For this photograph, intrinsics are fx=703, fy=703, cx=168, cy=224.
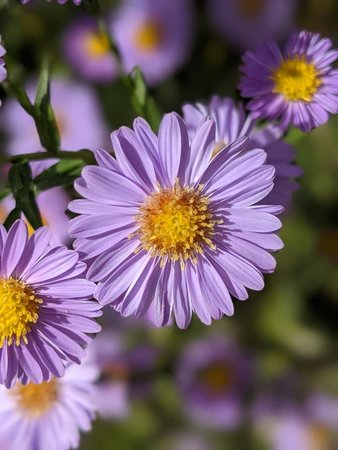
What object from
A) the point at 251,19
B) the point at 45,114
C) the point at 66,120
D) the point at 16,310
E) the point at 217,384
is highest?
the point at 251,19

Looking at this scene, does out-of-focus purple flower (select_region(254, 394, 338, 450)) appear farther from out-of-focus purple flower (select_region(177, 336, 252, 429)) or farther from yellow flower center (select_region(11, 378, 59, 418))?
yellow flower center (select_region(11, 378, 59, 418))

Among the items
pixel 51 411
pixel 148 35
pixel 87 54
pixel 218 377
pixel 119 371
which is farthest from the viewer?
pixel 148 35

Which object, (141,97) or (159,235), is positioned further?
(141,97)

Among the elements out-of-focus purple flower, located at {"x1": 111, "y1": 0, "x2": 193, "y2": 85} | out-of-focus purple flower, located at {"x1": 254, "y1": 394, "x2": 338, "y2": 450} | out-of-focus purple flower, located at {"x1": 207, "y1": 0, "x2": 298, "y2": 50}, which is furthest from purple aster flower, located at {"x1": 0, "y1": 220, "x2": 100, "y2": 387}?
out-of-focus purple flower, located at {"x1": 207, "y1": 0, "x2": 298, "y2": 50}

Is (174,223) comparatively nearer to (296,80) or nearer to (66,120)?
(296,80)

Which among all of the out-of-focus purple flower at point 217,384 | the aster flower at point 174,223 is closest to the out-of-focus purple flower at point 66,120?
the out-of-focus purple flower at point 217,384

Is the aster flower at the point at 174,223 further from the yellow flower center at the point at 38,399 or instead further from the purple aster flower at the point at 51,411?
the yellow flower center at the point at 38,399

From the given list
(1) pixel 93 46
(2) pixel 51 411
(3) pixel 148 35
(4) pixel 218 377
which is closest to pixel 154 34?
(3) pixel 148 35
